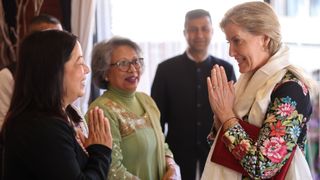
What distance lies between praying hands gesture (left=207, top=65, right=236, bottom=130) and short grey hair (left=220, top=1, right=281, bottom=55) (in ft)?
0.65

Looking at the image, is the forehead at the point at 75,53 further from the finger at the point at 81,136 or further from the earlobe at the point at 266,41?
the earlobe at the point at 266,41

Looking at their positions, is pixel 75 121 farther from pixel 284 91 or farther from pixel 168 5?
pixel 168 5

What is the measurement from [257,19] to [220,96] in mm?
307

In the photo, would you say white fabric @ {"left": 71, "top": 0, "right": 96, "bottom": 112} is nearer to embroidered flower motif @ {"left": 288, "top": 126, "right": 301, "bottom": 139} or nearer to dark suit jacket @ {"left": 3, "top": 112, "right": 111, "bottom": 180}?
dark suit jacket @ {"left": 3, "top": 112, "right": 111, "bottom": 180}

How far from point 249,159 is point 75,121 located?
67 centimetres

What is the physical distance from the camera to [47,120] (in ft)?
4.03

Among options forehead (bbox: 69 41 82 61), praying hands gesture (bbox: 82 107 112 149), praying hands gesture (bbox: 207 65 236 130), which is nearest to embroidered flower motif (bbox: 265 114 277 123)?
praying hands gesture (bbox: 207 65 236 130)

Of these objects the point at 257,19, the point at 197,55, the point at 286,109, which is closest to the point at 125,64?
the point at 257,19

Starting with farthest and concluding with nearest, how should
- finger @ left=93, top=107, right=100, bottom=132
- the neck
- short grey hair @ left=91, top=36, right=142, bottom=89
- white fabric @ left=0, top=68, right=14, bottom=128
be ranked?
the neck
white fabric @ left=0, top=68, right=14, bottom=128
short grey hair @ left=91, top=36, right=142, bottom=89
finger @ left=93, top=107, right=100, bottom=132

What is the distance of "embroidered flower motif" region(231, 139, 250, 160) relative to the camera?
141 cm

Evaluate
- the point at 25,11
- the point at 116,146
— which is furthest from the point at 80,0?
the point at 116,146

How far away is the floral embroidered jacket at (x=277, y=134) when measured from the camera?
4.51 feet

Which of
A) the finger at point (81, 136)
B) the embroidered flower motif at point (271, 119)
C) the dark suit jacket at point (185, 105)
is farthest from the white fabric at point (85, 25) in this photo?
the embroidered flower motif at point (271, 119)

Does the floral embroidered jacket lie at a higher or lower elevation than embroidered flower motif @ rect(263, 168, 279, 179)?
higher
